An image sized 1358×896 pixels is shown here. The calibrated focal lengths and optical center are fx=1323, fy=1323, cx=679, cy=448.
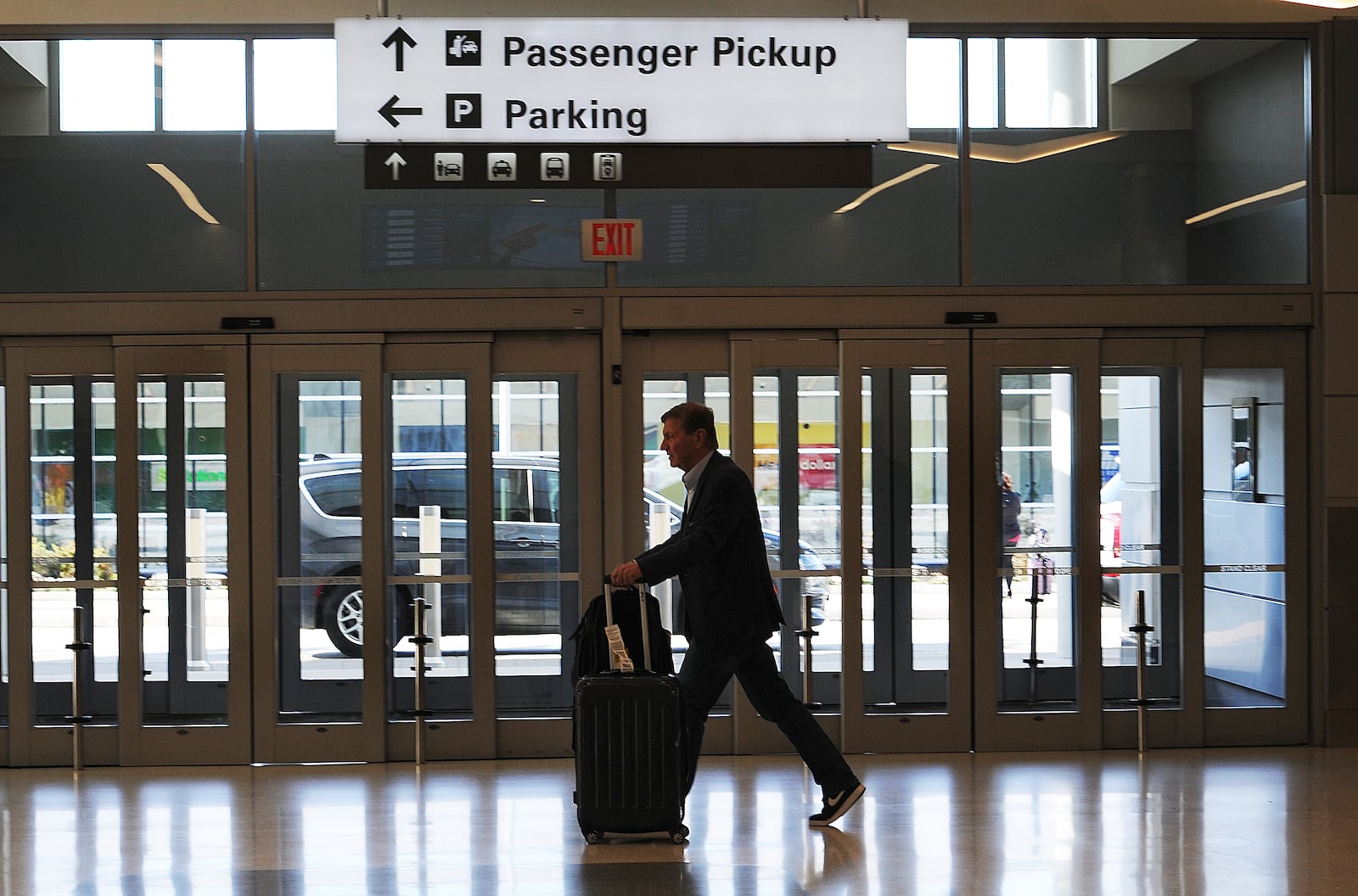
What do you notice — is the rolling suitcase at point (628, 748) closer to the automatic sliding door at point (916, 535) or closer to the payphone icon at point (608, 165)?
the automatic sliding door at point (916, 535)

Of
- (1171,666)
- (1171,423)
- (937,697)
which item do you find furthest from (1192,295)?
(937,697)

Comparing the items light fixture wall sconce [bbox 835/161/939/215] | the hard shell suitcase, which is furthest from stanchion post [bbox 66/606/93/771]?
light fixture wall sconce [bbox 835/161/939/215]

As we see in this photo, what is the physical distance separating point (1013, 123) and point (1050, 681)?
9.46ft

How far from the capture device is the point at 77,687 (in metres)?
6.51

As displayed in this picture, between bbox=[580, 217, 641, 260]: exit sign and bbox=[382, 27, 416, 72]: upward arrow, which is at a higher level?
bbox=[382, 27, 416, 72]: upward arrow

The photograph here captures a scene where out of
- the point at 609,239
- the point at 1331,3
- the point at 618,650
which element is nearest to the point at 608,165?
the point at 609,239

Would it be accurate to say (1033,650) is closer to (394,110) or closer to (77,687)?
(394,110)

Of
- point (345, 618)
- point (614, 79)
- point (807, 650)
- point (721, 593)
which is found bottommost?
point (807, 650)

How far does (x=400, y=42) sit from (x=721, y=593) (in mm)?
3243

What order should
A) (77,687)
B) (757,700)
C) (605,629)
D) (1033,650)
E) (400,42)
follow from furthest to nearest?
(1033,650), (77,687), (400,42), (757,700), (605,629)

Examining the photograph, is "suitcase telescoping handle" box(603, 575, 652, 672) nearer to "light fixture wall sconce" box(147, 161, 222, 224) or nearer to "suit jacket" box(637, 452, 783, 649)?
"suit jacket" box(637, 452, 783, 649)

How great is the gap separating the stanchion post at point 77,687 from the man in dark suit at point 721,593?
3262mm

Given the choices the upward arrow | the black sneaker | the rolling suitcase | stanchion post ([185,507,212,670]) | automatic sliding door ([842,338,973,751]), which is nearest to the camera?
the rolling suitcase

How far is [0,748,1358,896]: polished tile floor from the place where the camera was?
457 centimetres
